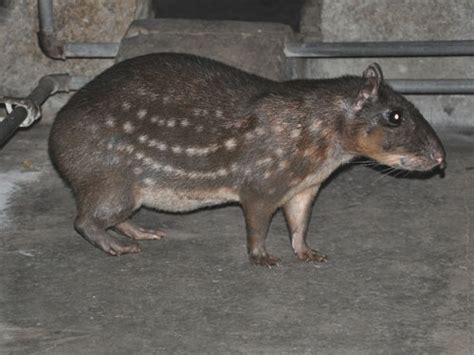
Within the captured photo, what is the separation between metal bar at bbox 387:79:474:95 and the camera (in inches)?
296

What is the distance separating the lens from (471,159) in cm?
745

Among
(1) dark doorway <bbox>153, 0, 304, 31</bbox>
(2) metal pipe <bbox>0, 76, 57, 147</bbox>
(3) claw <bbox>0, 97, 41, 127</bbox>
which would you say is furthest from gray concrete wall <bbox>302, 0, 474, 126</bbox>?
(1) dark doorway <bbox>153, 0, 304, 31</bbox>

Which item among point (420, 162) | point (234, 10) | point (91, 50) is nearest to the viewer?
point (420, 162)

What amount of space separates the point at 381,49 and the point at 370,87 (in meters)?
1.72

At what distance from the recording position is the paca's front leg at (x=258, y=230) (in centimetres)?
597

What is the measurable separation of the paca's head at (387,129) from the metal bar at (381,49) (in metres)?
1.60

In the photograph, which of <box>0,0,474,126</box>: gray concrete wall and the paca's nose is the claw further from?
the paca's nose

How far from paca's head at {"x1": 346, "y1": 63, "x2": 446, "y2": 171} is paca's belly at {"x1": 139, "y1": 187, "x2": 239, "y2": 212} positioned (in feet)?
2.52

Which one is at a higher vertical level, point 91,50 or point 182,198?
point 91,50

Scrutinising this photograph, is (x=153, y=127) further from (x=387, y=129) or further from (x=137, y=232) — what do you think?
(x=387, y=129)

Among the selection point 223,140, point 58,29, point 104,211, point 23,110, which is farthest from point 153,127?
point 58,29

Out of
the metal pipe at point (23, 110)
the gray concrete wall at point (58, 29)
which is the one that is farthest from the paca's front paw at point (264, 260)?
the gray concrete wall at point (58, 29)

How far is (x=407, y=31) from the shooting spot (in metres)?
7.89

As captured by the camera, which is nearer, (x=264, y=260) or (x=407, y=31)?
(x=264, y=260)
